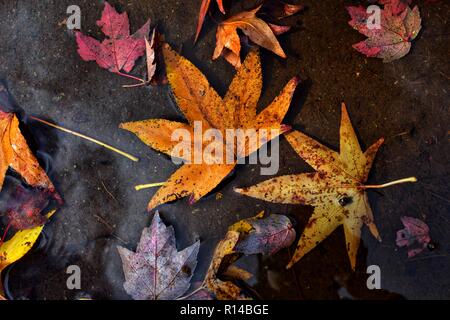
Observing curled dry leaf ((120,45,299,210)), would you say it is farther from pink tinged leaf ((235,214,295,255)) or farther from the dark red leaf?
the dark red leaf

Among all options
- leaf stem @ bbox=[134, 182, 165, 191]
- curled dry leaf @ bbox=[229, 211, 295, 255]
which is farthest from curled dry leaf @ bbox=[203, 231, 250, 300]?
leaf stem @ bbox=[134, 182, 165, 191]

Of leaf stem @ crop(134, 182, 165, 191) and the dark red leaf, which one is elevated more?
leaf stem @ crop(134, 182, 165, 191)

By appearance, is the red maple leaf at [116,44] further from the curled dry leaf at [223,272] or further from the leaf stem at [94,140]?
the curled dry leaf at [223,272]

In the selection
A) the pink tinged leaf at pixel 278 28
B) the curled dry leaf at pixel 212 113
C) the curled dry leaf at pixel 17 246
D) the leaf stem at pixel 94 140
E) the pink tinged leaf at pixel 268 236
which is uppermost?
the pink tinged leaf at pixel 278 28

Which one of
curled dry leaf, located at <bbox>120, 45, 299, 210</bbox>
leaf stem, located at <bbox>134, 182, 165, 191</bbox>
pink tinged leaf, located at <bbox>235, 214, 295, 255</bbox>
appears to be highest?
curled dry leaf, located at <bbox>120, 45, 299, 210</bbox>

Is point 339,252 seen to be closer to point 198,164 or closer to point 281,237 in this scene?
point 281,237

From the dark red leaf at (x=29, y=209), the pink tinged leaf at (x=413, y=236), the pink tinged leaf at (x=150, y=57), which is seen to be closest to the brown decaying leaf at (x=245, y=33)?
the pink tinged leaf at (x=150, y=57)
